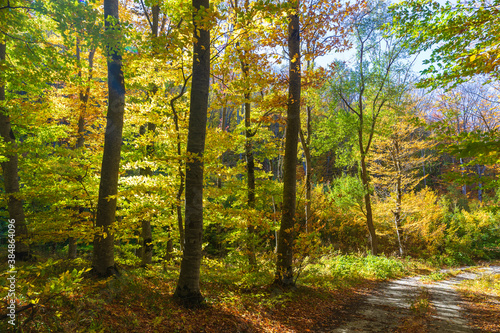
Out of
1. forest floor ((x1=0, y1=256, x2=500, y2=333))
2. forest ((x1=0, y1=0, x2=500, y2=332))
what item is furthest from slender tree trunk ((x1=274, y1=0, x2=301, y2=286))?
forest floor ((x1=0, y1=256, x2=500, y2=333))

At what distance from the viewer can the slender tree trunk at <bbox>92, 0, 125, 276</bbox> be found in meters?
4.78

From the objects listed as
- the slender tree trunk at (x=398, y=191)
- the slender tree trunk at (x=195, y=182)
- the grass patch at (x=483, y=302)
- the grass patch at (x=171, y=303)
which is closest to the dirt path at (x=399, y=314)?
the grass patch at (x=483, y=302)

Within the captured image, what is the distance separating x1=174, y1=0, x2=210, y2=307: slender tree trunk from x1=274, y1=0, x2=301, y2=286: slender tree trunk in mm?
2519

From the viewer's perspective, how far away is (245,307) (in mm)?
4832

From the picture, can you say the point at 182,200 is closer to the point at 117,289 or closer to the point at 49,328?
the point at 117,289

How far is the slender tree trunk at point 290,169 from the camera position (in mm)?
6035

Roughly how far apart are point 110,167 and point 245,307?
4100 mm

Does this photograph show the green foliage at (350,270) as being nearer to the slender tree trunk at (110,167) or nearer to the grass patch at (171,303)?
the grass patch at (171,303)

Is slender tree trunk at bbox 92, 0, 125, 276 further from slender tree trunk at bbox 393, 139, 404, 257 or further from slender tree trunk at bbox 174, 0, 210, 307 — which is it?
slender tree trunk at bbox 393, 139, 404, 257

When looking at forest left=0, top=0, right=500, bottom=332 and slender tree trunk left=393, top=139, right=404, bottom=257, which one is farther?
slender tree trunk left=393, top=139, right=404, bottom=257

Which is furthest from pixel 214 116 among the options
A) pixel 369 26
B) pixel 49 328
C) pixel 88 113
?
pixel 49 328

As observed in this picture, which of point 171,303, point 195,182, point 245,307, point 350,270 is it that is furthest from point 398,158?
point 171,303

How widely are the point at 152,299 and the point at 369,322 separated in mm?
4454

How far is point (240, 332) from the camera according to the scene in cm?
384
